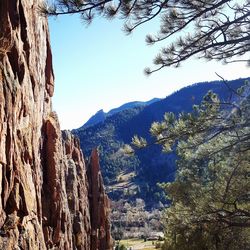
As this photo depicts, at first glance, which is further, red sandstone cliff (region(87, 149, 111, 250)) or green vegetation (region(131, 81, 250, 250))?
red sandstone cliff (region(87, 149, 111, 250))

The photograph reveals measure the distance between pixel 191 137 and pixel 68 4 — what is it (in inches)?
199

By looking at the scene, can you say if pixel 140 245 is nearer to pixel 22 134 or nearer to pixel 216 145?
pixel 22 134

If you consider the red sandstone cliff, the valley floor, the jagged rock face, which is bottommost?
the valley floor

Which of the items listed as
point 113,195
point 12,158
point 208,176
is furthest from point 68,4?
point 113,195

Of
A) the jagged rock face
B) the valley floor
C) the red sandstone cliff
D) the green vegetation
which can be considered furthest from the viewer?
the valley floor

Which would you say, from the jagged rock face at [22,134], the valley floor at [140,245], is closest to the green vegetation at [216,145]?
the jagged rock face at [22,134]

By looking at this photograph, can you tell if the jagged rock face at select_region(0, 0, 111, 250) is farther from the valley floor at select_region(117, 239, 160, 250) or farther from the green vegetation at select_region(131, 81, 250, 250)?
the valley floor at select_region(117, 239, 160, 250)

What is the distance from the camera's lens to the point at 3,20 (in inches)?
624

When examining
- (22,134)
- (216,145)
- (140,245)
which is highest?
A: (22,134)

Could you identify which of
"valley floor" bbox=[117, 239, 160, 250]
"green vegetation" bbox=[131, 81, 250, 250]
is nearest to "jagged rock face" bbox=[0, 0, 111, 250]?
"green vegetation" bbox=[131, 81, 250, 250]

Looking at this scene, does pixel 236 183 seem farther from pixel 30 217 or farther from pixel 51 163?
pixel 51 163

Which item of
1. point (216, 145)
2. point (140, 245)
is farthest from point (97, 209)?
point (140, 245)

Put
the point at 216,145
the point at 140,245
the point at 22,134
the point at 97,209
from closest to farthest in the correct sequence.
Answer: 1. the point at 216,145
2. the point at 22,134
3. the point at 97,209
4. the point at 140,245

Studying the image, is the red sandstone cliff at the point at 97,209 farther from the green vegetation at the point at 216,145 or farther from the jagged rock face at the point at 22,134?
the green vegetation at the point at 216,145
